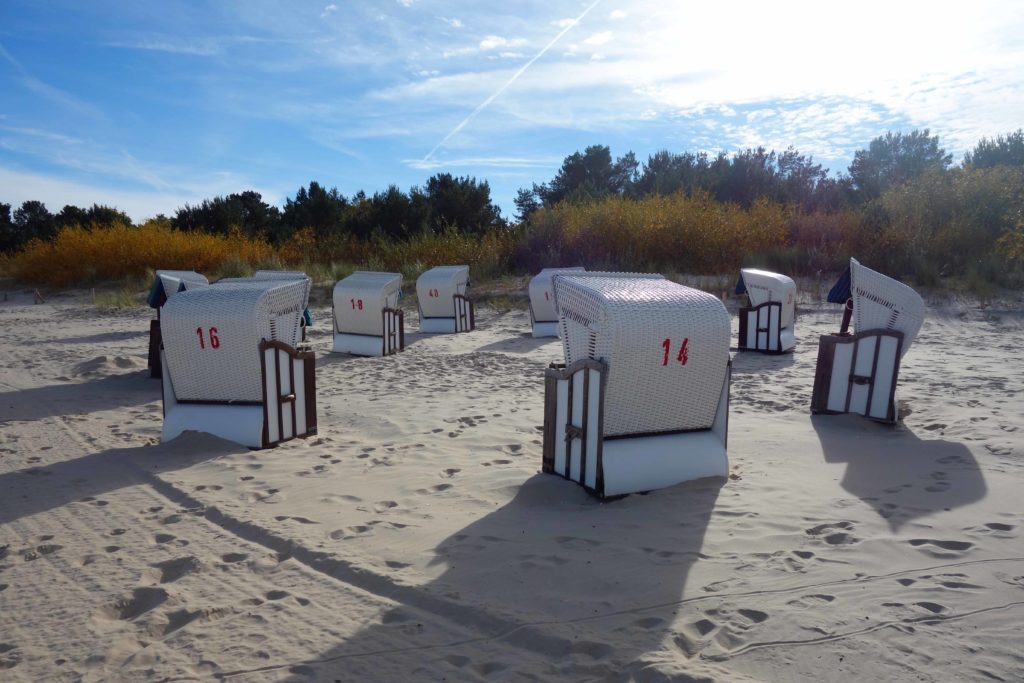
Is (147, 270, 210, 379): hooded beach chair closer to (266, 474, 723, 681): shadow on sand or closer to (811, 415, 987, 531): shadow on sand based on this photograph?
(266, 474, 723, 681): shadow on sand

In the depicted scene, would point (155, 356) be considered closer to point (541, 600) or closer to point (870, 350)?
point (541, 600)

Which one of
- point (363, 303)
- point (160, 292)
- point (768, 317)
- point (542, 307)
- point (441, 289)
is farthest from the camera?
point (441, 289)

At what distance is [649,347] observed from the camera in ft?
14.3

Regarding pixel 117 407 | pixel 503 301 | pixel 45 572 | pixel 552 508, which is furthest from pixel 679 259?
pixel 45 572

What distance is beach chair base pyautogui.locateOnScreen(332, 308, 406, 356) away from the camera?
11.3 metres

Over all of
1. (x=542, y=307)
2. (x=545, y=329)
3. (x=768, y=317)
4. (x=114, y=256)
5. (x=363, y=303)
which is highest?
(x=114, y=256)

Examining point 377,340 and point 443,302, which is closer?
point 377,340

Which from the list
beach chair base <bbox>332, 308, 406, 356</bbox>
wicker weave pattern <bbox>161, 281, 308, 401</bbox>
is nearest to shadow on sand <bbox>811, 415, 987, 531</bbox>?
wicker weave pattern <bbox>161, 281, 308, 401</bbox>

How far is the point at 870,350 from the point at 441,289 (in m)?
9.02

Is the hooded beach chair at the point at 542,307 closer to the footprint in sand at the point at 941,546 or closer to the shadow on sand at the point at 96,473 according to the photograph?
the shadow on sand at the point at 96,473

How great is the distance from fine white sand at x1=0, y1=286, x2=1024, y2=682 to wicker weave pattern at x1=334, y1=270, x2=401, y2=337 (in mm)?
4577

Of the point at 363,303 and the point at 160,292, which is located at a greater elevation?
the point at 160,292

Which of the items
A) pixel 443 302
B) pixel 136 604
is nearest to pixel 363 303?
pixel 443 302

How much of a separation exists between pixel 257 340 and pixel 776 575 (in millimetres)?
4177
